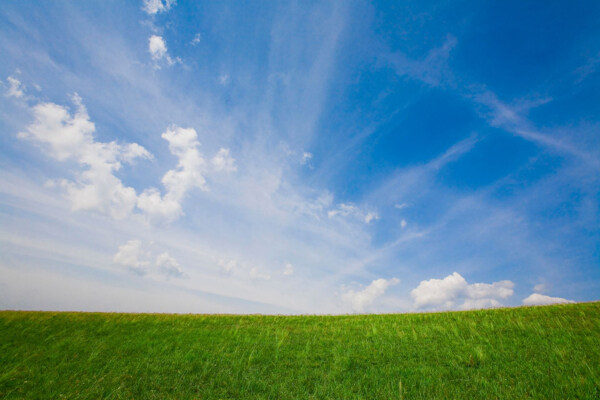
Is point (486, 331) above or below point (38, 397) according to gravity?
above

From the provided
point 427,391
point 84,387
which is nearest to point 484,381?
point 427,391

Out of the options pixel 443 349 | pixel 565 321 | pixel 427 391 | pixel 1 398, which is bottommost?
pixel 1 398

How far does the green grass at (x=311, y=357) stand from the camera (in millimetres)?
9109

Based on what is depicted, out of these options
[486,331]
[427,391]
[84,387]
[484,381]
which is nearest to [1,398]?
[84,387]

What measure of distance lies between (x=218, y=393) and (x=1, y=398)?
6452 mm

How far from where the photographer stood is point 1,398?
28.6 feet

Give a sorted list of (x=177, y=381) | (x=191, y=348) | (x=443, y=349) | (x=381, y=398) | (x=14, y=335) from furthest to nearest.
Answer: (x=14, y=335) → (x=191, y=348) → (x=443, y=349) → (x=177, y=381) → (x=381, y=398)

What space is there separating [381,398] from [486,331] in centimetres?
921

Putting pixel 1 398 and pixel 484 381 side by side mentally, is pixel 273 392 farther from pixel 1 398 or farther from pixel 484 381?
pixel 1 398

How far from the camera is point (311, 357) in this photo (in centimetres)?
1216

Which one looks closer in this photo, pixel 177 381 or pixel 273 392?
pixel 273 392

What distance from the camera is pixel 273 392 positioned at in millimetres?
9203

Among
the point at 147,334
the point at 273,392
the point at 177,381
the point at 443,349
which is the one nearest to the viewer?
the point at 273,392

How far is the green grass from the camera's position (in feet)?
29.9
